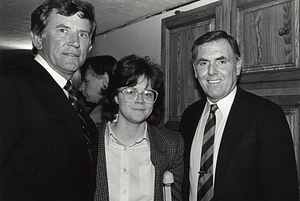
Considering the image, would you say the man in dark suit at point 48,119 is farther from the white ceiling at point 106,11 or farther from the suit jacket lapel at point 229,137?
the white ceiling at point 106,11

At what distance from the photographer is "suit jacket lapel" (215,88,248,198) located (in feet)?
5.63

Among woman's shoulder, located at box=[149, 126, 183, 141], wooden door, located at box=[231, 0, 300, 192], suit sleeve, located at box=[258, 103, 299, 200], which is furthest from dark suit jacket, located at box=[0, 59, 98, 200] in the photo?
wooden door, located at box=[231, 0, 300, 192]

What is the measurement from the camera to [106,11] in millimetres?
3760

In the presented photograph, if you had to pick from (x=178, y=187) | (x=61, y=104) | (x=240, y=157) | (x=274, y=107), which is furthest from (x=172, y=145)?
(x=61, y=104)

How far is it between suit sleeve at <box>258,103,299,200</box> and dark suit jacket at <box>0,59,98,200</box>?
0.92 metres

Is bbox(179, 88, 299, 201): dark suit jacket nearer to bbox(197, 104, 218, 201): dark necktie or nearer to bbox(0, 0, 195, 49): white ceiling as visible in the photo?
bbox(197, 104, 218, 201): dark necktie

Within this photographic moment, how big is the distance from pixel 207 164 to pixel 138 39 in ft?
7.99

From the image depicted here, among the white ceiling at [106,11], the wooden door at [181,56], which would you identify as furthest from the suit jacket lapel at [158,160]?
the white ceiling at [106,11]

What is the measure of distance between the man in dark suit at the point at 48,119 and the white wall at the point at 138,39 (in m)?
1.55

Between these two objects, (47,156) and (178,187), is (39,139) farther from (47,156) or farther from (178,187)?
(178,187)

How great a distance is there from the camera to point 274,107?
1.65m

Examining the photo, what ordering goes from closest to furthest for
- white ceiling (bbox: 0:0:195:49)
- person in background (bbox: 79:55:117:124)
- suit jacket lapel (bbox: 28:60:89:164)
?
suit jacket lapel (bbox: 28:60:89:164) → person in background (bbox: 79:55:117:124) → white ceiling (bbox: 0:0:195:49)

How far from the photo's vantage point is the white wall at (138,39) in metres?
3.53

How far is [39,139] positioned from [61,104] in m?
0.21
